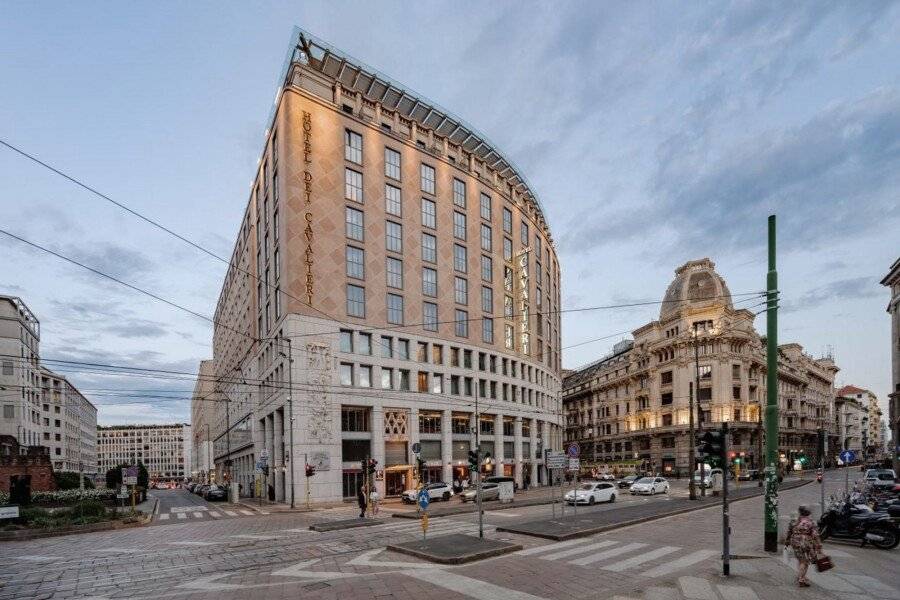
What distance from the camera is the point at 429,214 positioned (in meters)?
53.8

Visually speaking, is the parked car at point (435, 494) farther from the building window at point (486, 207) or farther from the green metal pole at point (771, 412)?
the building window at point (486, 207)

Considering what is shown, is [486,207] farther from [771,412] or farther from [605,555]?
[605,555]

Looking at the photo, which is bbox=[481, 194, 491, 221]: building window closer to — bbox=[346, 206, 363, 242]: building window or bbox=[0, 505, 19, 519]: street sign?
bbox=[346, 206, 363, 242]: building window

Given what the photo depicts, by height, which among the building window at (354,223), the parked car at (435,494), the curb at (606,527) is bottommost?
the parked car at (435,494)

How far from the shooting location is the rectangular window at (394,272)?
162ft

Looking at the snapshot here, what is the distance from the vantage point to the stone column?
50.9 metres

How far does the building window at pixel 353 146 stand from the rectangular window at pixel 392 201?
3.67 meters

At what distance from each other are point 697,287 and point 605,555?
8169cm

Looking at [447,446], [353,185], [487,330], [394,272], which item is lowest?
[447,446]

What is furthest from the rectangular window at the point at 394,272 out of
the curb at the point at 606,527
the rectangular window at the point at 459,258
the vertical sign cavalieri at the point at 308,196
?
the curb at the point at 606,527

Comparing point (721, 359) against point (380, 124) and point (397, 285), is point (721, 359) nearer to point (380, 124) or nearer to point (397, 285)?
point (397, 285)

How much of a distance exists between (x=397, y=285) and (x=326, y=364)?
10.5 m

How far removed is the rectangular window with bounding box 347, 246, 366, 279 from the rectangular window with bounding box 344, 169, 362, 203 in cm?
458

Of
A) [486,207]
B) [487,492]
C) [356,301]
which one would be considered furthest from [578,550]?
[486,207]
